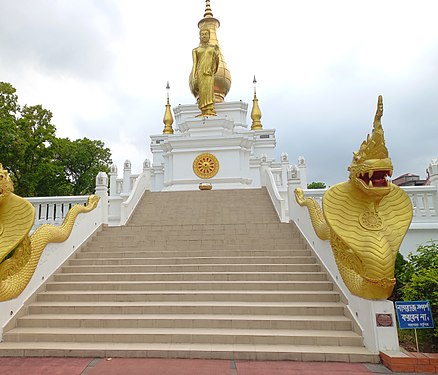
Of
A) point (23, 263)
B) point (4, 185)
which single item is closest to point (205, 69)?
point (4, 185)

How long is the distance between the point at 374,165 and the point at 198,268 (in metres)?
4.13

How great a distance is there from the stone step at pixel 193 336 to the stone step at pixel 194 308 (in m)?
0.43

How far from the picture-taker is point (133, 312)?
6027mm

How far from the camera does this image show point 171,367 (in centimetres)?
460

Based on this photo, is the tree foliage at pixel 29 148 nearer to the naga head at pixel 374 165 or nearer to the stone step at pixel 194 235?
the stone step at pixel 194 235

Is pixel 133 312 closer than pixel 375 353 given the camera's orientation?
No

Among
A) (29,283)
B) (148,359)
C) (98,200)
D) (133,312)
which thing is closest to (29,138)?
(98,200)

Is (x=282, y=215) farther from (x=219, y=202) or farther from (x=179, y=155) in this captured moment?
(x=179, y=155)

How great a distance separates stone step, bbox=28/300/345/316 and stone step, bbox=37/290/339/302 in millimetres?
103

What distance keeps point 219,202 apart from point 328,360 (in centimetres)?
855

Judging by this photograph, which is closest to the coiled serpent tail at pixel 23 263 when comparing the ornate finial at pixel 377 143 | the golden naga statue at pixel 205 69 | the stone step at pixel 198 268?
the stone step at pixel 198 268

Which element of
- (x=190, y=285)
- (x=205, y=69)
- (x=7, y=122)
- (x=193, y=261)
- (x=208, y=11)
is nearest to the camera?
(x=190, y=285)

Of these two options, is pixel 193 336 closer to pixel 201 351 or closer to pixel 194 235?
pixel 201 351

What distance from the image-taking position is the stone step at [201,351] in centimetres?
484
